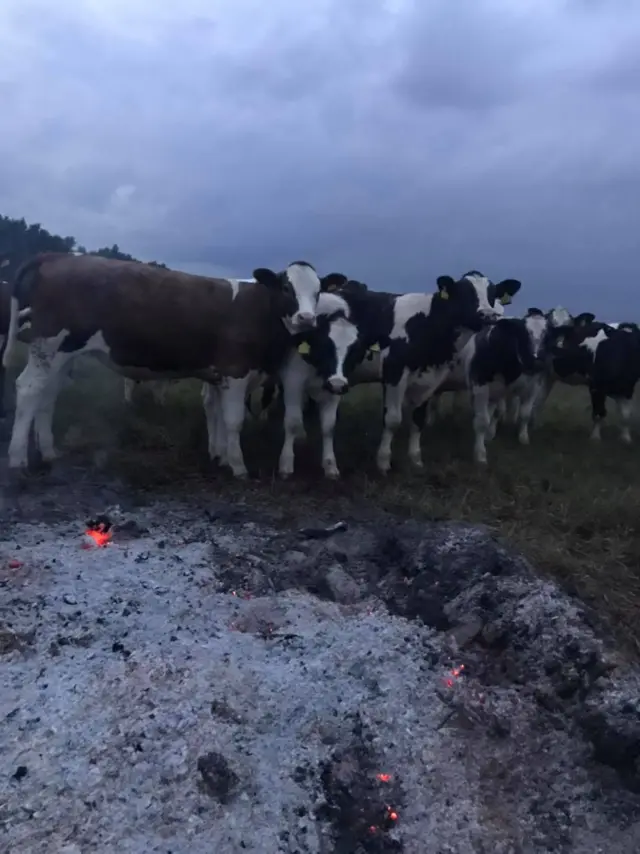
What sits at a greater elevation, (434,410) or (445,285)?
(445,285)

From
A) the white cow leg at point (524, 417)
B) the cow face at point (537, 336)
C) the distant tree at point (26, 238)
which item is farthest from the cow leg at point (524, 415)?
the distant tree at point (26, 238)

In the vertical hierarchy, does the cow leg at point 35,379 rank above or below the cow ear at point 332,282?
below

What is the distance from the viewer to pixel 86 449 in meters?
10.0

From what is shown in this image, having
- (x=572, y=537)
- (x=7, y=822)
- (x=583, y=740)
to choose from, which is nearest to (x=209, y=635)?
(x=7, y=822)

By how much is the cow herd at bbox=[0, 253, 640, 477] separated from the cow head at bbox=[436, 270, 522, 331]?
17 mm

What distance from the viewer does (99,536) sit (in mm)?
6977

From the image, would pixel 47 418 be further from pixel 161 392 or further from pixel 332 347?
pixel 161 392

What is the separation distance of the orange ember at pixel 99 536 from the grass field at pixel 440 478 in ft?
6.28

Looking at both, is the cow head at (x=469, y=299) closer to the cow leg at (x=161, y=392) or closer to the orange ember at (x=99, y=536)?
the cow leg at (x=161, y=392)

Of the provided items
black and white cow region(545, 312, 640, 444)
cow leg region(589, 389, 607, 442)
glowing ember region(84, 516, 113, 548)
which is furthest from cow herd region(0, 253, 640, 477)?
black and white cow region(545, 312, 640, 444)

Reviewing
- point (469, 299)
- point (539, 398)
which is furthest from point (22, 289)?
point (539, 398)

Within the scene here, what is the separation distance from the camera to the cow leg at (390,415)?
1083 centimetres

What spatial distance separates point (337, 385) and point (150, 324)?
2178 millimetres

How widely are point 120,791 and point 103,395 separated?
31.6ft
